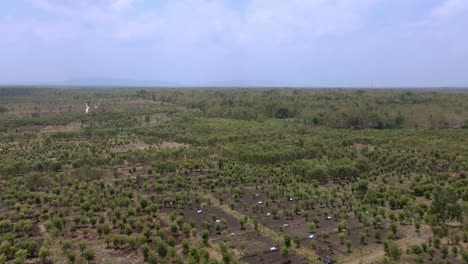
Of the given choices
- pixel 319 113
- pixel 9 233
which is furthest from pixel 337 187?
pixel 319 113

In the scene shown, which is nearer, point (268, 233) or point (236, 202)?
point (268, 233)

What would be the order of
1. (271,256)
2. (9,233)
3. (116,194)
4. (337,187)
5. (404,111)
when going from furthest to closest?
(404,111) → (337,187) → (116,194) → (9,233) → (271,256)

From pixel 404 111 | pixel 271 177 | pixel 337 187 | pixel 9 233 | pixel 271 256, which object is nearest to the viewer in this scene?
pixel 271 256

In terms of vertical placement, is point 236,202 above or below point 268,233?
below

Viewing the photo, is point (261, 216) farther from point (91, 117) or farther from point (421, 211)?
point (91, 117)

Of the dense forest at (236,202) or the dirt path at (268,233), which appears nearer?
the dirt path at (268,233)

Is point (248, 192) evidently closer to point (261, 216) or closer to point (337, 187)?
point (261, 216)

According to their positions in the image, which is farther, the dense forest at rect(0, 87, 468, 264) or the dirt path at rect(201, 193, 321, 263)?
the dense forest at rect(0, 87, 468, 264)

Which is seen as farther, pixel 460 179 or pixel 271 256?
pixel 460 179

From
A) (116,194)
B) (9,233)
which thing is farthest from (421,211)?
(9,233)
